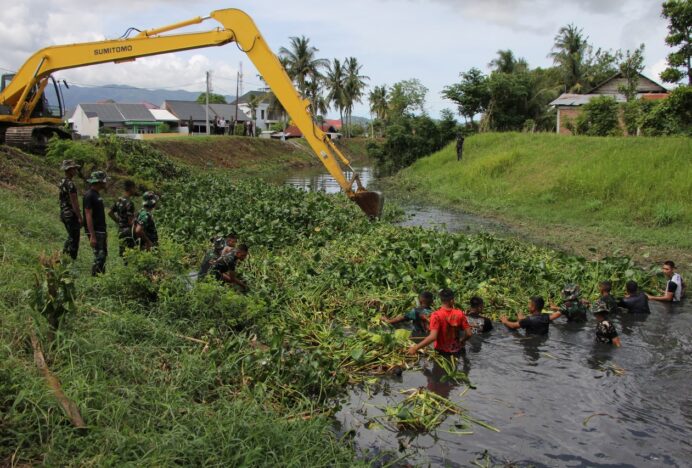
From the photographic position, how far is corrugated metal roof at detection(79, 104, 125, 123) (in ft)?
227

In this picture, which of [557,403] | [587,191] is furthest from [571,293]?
[587,191]

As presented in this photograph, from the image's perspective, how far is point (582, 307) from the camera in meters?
9.28

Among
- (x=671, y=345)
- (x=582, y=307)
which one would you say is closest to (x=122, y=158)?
(x=582, y=307)

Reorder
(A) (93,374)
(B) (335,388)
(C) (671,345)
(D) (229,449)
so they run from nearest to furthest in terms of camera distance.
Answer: (D) (229,449) < (A) (93,374) < (B) (335,388) < (C) (671,345)

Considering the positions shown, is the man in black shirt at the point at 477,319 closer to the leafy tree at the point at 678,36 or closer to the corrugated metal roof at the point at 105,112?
the leafy tree at the point at 678,36

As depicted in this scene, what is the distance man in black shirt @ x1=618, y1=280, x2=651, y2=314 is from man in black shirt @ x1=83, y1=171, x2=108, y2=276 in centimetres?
843

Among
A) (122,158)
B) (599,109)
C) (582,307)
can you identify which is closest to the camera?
(582,307)

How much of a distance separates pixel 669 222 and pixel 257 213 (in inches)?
439

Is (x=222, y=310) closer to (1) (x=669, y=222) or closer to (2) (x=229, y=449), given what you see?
(2) (x=229, y=449)

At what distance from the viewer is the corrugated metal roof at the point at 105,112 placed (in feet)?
227

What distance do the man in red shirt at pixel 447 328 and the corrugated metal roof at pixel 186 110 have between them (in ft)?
234

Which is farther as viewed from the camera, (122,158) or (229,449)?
(122,158)

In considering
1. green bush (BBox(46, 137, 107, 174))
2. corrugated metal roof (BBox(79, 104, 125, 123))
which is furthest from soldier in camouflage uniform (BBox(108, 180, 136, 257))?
corrugated metal roof (BBox(79, 104, 125, 123))

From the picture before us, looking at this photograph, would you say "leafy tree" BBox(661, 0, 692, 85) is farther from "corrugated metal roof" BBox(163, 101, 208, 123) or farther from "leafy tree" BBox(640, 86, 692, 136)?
"corrugated metal roof" BBox(163, 101, 208, 123)
